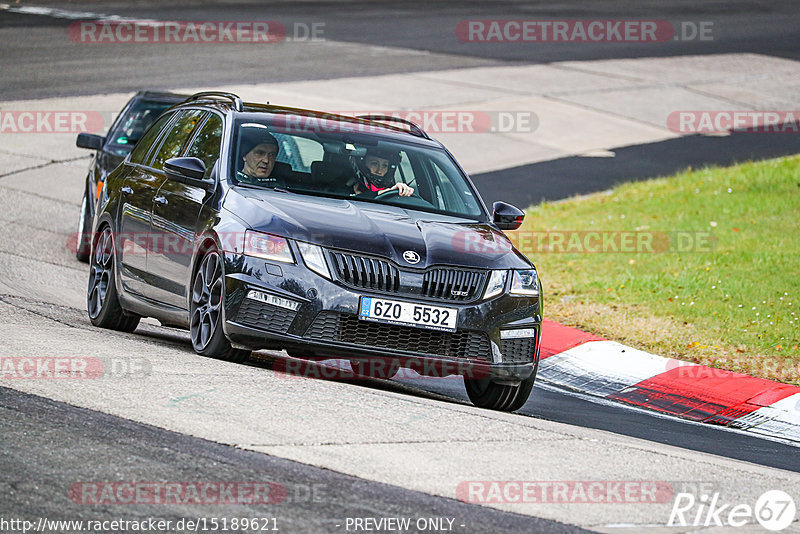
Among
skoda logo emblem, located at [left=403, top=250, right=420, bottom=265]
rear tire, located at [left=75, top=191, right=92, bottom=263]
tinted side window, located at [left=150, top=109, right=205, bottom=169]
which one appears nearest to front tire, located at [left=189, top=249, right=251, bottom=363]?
skoda logo emblem, located at [left=403, top=250, right=420, bottom=265]

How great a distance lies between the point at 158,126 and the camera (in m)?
10.5

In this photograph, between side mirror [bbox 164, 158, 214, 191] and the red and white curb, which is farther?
the red and white curb

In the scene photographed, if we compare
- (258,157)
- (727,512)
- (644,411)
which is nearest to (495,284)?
(258,157)

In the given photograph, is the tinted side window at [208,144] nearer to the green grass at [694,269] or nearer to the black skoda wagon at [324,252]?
the black skoda wagon at [324,252]

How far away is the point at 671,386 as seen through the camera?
10.2 meters

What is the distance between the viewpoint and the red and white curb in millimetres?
9578

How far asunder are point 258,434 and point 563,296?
283 inches

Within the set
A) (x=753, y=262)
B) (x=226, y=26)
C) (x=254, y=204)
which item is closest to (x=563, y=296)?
(x=753, y=262)

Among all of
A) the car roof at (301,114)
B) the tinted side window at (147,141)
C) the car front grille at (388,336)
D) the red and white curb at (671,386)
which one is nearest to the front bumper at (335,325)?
the car front grille at (388,336)

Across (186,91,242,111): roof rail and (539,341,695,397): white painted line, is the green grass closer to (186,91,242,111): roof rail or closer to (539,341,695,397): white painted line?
(539,341,695,397): white painted line

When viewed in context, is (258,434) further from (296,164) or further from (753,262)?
(753,262)

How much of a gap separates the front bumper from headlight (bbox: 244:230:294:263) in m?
0.04

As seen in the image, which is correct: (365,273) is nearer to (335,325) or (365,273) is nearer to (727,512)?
(335,325)

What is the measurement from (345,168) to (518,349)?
177 cm
